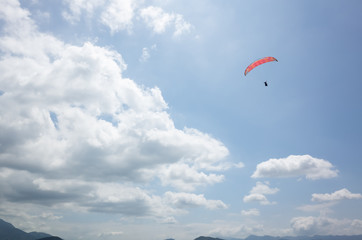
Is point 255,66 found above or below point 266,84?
above

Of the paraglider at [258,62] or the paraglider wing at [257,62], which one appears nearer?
Answer: the paraglider at [258,62]

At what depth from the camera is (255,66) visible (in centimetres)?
7612

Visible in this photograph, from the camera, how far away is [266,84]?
71.4 meters

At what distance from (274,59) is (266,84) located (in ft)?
29.1

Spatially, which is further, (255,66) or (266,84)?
(255,66)

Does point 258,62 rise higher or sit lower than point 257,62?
lower

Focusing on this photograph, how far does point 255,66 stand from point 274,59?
20.2ft

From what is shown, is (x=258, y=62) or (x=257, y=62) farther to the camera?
(x=257, y=62)

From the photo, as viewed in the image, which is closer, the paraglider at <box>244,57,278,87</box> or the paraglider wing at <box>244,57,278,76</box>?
the paraglider at <box>244,57,278,87</box>

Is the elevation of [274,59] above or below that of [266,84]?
above

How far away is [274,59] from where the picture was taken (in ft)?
239
